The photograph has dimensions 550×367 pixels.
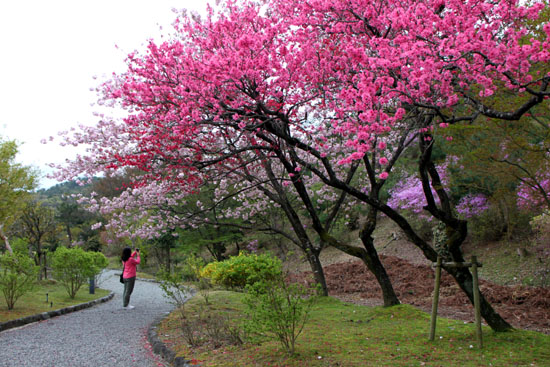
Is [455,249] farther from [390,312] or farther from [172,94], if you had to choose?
[172,94]

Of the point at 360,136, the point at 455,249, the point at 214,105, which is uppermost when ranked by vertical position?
the point at 214,105

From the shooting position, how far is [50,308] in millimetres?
9602

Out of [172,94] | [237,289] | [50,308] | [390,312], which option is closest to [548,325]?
[390,312]

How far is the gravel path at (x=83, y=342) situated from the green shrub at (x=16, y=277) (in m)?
1.02

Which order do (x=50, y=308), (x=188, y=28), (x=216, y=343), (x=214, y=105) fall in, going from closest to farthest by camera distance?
(x=216, y=343), (x=214, y=105), (x=188, y=28), (x=50, y=308)

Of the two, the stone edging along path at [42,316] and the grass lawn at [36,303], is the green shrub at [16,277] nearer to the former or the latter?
the grass lawn at [36,303]

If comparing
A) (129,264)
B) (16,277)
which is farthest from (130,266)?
(16,277)

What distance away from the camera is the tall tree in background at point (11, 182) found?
13.2 metres

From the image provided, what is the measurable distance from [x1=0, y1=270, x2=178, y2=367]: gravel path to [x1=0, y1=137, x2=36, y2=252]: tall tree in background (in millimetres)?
6173

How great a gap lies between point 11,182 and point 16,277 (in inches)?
275

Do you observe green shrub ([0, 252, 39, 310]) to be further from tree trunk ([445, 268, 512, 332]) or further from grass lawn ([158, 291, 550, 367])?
tree trunk ([445, 268, 512, 332])

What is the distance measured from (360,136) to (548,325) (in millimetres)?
4940

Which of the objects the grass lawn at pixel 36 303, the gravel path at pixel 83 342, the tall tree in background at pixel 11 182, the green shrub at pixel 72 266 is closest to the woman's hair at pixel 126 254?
the gravel path at pixel 83 342

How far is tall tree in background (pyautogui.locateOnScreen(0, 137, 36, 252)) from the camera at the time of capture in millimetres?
13228
